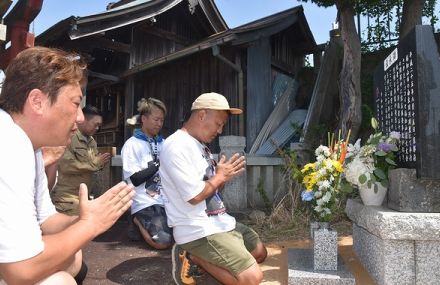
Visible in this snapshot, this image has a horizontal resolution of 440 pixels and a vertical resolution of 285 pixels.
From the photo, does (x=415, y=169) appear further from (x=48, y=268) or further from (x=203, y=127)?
(x=48, y=268)

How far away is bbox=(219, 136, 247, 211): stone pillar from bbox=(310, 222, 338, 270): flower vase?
9.84 feet

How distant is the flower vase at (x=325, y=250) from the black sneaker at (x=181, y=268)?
3.73 feet

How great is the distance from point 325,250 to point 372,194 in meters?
0.73

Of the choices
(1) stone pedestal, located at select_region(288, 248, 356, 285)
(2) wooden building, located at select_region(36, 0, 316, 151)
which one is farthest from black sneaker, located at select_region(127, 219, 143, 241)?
(2) wooden building, located at select_region(36, 0, 316, 151)

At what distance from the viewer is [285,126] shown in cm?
932

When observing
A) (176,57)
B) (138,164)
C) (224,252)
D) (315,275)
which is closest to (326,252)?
(315,275)

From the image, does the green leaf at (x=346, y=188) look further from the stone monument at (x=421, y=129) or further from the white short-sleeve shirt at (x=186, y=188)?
the white short-sleeve shirt at (x=186, y=188)

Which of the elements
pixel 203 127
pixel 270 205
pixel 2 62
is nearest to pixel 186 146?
pixel 203 127

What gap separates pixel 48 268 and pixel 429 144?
291 cm

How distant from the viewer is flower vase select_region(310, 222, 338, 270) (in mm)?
3330

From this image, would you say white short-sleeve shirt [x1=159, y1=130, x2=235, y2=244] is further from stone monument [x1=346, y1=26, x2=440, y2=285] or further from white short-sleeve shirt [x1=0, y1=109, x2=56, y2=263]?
white short-sleeve shirt [x1=0, y1=109, x2=56, y2=263]

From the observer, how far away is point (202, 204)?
310 cm

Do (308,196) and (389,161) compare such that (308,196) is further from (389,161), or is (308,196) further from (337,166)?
(389,161)

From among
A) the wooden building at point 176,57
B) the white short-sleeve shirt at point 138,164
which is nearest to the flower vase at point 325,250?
the white short-sleeve shirt at point 138,164
